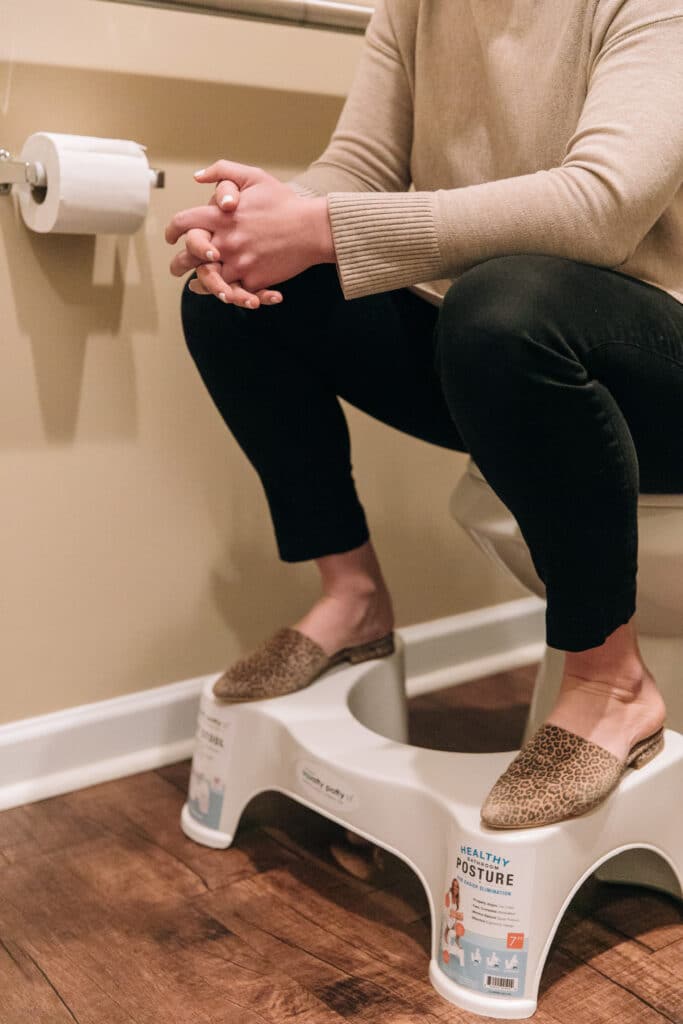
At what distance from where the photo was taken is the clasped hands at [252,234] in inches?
35.4

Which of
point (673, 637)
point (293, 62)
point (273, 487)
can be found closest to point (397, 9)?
point (293, 62)

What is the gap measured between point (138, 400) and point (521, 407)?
21.7 inches

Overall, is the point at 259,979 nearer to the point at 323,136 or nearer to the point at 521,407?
the point at 521,407

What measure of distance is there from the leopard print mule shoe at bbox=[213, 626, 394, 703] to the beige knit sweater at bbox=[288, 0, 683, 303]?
36cm

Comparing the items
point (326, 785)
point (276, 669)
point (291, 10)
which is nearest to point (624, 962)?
point (326, 785)

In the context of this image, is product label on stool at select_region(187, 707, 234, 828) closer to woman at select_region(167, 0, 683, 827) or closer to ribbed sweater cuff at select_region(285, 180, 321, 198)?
woman at select_region(167, 0, 683, 827)

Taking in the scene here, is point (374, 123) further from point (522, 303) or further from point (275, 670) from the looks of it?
→ point (275, 670)

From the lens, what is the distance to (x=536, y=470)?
0.84 metres

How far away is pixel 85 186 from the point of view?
3.48ft

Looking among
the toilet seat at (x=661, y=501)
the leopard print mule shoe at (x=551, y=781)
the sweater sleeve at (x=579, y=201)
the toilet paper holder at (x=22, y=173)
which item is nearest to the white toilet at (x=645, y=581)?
the toilet seat at (x=661, y=501)

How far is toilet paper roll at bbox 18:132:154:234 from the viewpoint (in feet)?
3.46

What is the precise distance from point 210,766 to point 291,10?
2.46 feet

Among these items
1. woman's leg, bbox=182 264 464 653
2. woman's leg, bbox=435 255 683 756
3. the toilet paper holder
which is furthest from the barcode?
the toilet paper holder

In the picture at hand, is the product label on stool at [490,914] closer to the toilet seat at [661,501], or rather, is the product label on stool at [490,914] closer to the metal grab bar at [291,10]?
the toilet seat at [661,501]
